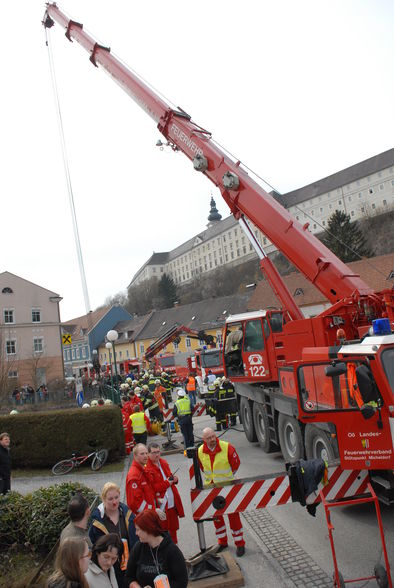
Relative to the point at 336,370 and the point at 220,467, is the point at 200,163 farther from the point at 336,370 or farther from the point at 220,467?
the point at 220,467

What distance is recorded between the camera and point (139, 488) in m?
5.78

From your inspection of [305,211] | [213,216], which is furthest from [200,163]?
[213,216]

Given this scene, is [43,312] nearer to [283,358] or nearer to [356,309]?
[283,358]

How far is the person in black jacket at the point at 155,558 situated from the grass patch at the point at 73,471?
330 inches

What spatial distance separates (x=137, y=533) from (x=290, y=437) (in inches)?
266

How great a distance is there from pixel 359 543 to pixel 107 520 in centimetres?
335

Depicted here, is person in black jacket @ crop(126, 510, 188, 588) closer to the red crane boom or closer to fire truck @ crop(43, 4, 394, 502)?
fire truck @ crop(43, 4, 394, 502)

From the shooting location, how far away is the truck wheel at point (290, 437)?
9.09 m

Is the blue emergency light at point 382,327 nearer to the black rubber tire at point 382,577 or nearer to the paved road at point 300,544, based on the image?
the paved road at point 300,544

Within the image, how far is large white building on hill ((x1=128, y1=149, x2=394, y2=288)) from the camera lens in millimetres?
82375

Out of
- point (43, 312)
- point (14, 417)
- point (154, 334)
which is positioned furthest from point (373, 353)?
point (154, 334)

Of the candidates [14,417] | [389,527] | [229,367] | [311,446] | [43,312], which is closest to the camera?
[389,527]

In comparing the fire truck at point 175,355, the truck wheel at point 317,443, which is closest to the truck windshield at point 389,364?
the truck wheel at point 317,443

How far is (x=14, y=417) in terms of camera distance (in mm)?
12594
